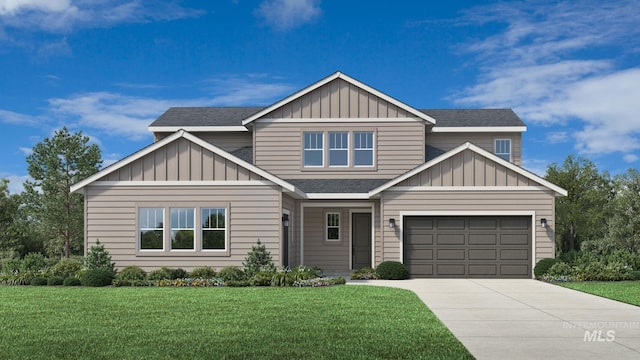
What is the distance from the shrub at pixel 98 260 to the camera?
22906mm

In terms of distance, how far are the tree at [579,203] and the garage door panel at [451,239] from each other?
23121 mm

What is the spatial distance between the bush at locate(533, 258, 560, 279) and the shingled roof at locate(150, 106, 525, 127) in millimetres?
8307

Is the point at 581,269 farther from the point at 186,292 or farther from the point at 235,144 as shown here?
the point at 235,144

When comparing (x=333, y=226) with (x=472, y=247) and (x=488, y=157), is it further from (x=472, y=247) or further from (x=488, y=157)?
(x=488, y=157)

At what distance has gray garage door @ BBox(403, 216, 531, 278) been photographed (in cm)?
2450

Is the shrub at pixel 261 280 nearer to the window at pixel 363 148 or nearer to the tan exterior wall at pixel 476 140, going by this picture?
the window at pixel 363 148

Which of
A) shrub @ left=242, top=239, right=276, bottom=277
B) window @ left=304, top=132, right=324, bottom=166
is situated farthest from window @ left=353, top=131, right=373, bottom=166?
shrub @ left=242, top=239, right=276, bottom=277

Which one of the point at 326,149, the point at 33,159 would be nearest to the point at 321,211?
the point at 326,149

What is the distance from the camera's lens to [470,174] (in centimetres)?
2427

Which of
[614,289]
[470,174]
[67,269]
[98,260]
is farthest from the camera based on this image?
[470,174]

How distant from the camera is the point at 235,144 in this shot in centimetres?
3033

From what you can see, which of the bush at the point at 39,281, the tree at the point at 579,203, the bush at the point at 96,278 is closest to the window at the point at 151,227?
the bush at the point at 96,278

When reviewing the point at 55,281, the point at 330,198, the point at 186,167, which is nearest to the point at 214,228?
the point at 186,167

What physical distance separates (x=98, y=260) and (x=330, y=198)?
8680mm
